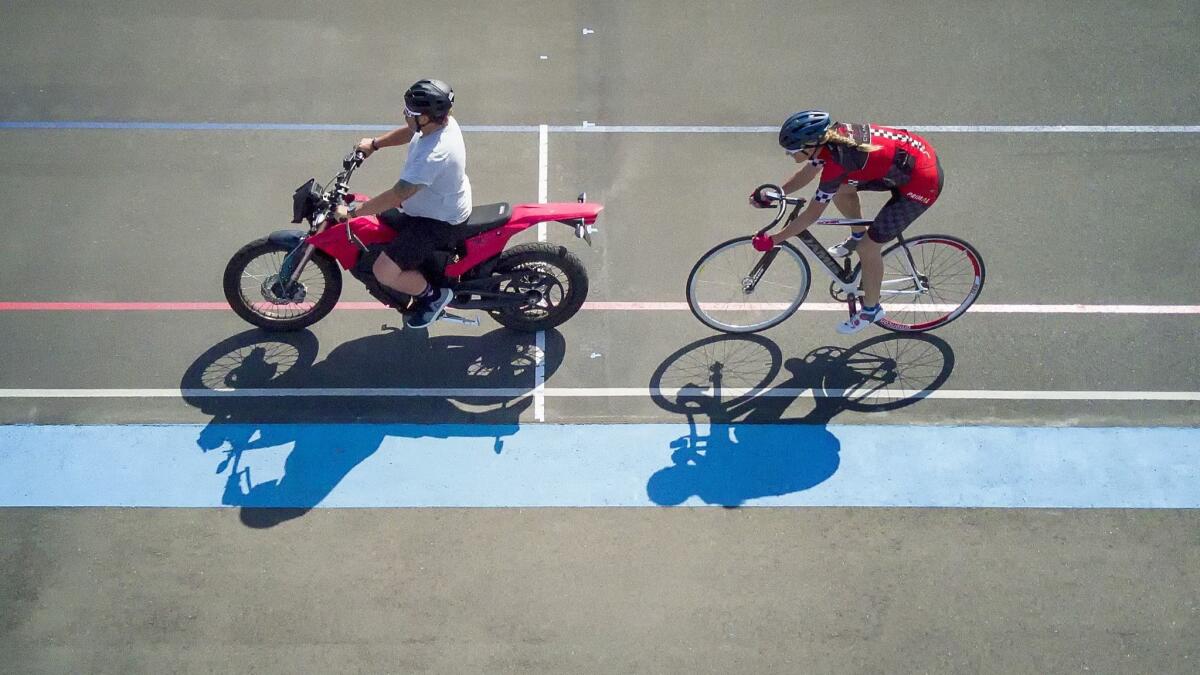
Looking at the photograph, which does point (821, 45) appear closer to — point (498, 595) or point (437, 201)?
point (437, 201)

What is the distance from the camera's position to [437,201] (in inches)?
254

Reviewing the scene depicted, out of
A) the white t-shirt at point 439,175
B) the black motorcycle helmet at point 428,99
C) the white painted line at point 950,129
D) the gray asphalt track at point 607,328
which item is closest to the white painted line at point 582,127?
the white painted line at point 950,129

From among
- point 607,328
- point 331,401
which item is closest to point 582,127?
point 607,328

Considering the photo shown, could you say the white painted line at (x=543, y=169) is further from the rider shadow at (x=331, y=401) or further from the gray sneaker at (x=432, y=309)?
the gray sneaker at (x=432, y=309)

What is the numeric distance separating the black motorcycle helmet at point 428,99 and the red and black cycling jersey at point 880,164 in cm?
251

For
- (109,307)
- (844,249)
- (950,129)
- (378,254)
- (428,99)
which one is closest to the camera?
(428,99)

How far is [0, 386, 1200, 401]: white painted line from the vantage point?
7.07 m

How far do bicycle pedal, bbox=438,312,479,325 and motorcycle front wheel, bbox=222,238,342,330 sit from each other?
33.2 inches

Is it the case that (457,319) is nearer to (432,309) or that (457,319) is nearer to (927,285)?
(432,309)

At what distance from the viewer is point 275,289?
7062 mm

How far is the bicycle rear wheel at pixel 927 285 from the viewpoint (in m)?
7.42

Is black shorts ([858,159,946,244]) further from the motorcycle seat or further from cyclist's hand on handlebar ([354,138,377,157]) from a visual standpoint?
cyclist's hand on handlebar ([354,138,377,157])

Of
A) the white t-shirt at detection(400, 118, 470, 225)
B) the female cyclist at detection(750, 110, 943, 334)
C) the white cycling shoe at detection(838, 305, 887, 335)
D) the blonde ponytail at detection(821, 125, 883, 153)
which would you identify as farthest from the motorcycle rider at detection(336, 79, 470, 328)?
→ the white cycling shoe at detection(838, 305, 887, 335)

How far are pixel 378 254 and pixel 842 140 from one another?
3342 millimetres
